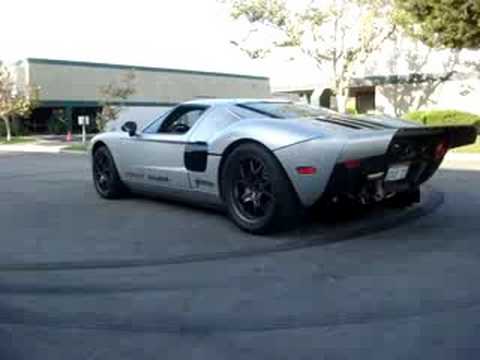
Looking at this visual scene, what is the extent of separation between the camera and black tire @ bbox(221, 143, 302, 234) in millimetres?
5680

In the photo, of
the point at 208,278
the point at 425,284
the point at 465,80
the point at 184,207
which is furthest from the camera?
the point at 465,80

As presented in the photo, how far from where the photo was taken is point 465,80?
1008 inches

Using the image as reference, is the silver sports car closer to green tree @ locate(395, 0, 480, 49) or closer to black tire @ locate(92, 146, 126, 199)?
black tire @ locate(92, 146, 126, 199)

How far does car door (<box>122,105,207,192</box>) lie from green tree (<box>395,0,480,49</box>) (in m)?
11.4

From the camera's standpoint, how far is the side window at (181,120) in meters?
7.04

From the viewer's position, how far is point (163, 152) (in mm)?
7160

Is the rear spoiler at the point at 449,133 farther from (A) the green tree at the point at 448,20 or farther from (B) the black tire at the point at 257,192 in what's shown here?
(A) the green tree at the point at 448,20

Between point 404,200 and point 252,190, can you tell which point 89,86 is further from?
point 252,190

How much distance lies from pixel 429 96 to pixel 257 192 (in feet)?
75.0

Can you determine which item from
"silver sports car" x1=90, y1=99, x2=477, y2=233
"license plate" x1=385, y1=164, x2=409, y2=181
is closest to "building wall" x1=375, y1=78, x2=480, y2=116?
"silver sports car" x1=90, y1=99, x2=477, y2=233

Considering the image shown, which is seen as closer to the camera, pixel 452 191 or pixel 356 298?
pixel 356 298

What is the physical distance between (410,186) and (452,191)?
291 centimetres

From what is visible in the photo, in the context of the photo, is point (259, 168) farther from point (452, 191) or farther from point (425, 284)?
point (452, 191)

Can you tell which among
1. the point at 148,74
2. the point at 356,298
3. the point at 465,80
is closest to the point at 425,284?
the point at 356,298
